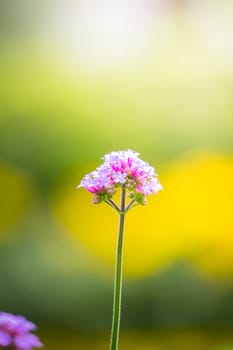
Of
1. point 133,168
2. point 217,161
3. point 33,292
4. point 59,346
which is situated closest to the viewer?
point 133,168

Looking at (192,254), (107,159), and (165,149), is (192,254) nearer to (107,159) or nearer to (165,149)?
(165,149)

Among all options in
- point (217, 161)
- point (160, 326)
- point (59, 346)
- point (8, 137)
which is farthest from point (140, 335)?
point (8, 137)

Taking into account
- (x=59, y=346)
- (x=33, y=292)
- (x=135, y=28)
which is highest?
(x=135, y=28)

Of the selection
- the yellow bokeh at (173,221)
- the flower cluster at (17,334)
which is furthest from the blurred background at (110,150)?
the flower cluster at (17,334)

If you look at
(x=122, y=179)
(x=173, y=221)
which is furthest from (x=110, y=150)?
(x=122, y=179)

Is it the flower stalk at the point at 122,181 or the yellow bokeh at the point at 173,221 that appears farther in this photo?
the yellow bokeh at the point at 173,221

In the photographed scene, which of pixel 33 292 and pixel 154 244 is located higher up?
pixel 154 244

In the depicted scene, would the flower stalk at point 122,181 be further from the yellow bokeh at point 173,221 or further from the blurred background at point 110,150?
the yellow bokeh at point 173,221
